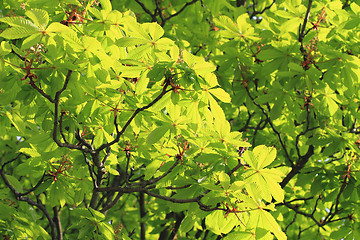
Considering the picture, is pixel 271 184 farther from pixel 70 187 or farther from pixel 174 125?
pixel 70 187

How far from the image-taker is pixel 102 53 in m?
2.48

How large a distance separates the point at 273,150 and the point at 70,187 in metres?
2.18

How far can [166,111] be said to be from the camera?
3.22 m

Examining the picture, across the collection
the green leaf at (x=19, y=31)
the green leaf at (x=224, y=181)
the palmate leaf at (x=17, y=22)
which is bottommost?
the green leaf at (x=224, y=181)

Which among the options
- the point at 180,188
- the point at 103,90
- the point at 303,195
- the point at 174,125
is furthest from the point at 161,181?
the point at 303,195

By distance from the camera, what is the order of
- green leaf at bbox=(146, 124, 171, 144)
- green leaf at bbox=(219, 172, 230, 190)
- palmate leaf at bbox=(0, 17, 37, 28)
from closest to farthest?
palmate leaf at bbox=(0, 17, 37, 28) → green leaf at bbox=(219, 172, 230, 190) → green leaf at bbox=(146, 124, 171, 144)

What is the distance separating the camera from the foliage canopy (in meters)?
2.45

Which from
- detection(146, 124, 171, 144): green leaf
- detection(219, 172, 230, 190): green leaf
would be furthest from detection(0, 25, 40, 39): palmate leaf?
detection(219, 172, 230, 190): green leaf

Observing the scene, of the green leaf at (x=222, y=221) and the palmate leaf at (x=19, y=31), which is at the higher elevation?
the palmate leaf at (x=19, y=31)

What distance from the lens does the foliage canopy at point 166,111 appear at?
2.45m

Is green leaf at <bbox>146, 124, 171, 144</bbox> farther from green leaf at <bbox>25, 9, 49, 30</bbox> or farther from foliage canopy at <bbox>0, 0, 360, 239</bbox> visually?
green leaf at <bbox>25, 9, 49, 30</bbox>

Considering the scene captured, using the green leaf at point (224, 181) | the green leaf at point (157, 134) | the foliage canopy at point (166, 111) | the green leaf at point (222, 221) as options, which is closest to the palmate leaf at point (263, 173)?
the foliage canopy at point (166, 111)

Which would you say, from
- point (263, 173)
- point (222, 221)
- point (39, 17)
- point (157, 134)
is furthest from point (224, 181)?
point (39, 17)

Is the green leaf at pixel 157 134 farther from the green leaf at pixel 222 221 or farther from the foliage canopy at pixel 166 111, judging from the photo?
the green leaf at pixel 222 221
